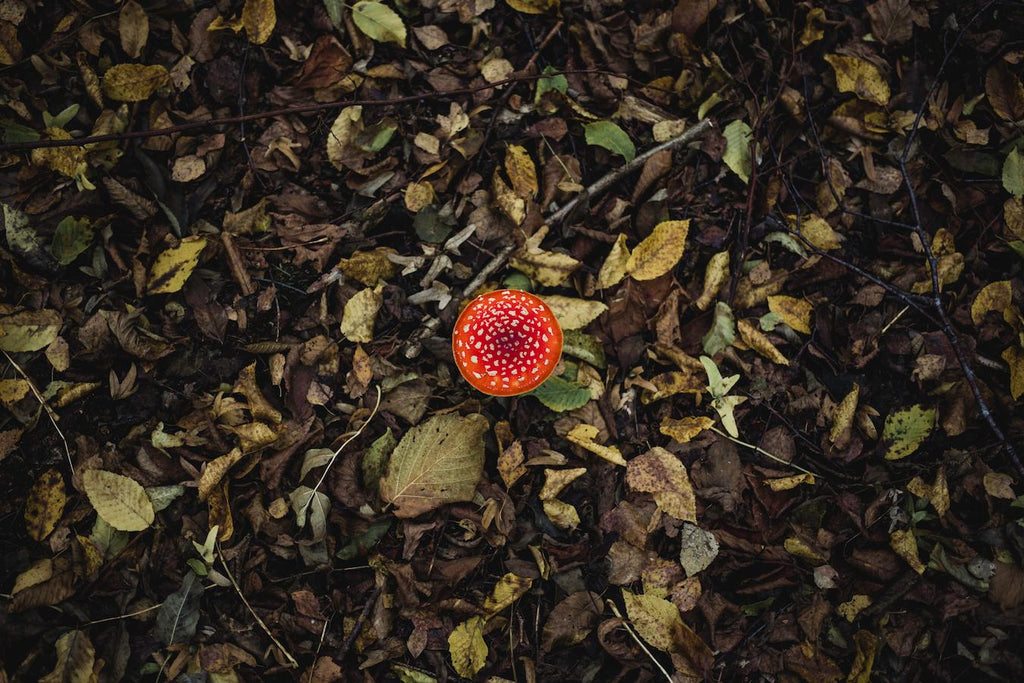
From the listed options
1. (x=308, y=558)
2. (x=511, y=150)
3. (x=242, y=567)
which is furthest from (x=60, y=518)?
(x=511, y=150)

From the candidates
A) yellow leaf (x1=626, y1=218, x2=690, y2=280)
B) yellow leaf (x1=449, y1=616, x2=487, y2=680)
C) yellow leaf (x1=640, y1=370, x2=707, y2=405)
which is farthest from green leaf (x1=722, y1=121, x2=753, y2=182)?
yellow leaf (x1=449, y1=616, x2=487, y2=680)

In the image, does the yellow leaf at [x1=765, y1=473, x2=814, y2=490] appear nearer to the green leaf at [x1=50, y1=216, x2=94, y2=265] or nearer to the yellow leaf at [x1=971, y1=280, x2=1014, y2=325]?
the yellow leaf at [x1=971, y1=280, x2=1014, y2=325]

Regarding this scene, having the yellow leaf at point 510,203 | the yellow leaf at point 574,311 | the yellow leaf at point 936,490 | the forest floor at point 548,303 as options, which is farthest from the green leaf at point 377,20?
the yellow leaf at point 936,490

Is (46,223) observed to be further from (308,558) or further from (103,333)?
(308,558)

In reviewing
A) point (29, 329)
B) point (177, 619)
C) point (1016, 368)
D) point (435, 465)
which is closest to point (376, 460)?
point (435, 465)

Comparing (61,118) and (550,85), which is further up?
(550,85)

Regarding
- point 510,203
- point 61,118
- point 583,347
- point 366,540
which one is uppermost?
point 61,118

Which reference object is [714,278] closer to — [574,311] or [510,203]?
[574,311]

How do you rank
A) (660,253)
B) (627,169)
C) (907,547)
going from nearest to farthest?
(907,547) → (660,253) → (627,169)
